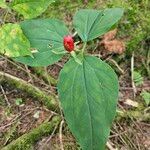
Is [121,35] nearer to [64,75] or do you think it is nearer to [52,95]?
[52,95]

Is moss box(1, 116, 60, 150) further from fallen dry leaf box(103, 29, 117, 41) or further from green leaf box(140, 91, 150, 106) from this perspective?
fallen dry leaf box(103, 29, 117, 41)

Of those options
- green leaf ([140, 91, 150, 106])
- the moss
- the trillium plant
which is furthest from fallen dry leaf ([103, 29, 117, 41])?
the trillium plant

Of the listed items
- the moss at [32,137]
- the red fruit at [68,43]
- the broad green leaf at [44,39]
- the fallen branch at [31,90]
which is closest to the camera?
the red fruit at [68,43]

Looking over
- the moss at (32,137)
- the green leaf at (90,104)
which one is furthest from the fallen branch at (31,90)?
the green leaf at (90,104)

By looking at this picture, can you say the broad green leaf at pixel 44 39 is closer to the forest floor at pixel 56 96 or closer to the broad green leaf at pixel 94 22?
the broad green leaf at pixel 94 22

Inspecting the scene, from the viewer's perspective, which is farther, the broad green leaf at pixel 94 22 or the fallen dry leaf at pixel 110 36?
the fallen dry leaf at pixel 110 36

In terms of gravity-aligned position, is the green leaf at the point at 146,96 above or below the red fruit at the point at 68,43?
below

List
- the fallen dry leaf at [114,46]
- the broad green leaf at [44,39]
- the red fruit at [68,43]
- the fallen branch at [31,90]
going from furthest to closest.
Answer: the fallen dry leaf at [114,46] < the fallen branch at [31,90] < the broad green leaf at [44,39] < the red fruit at [68,43]
